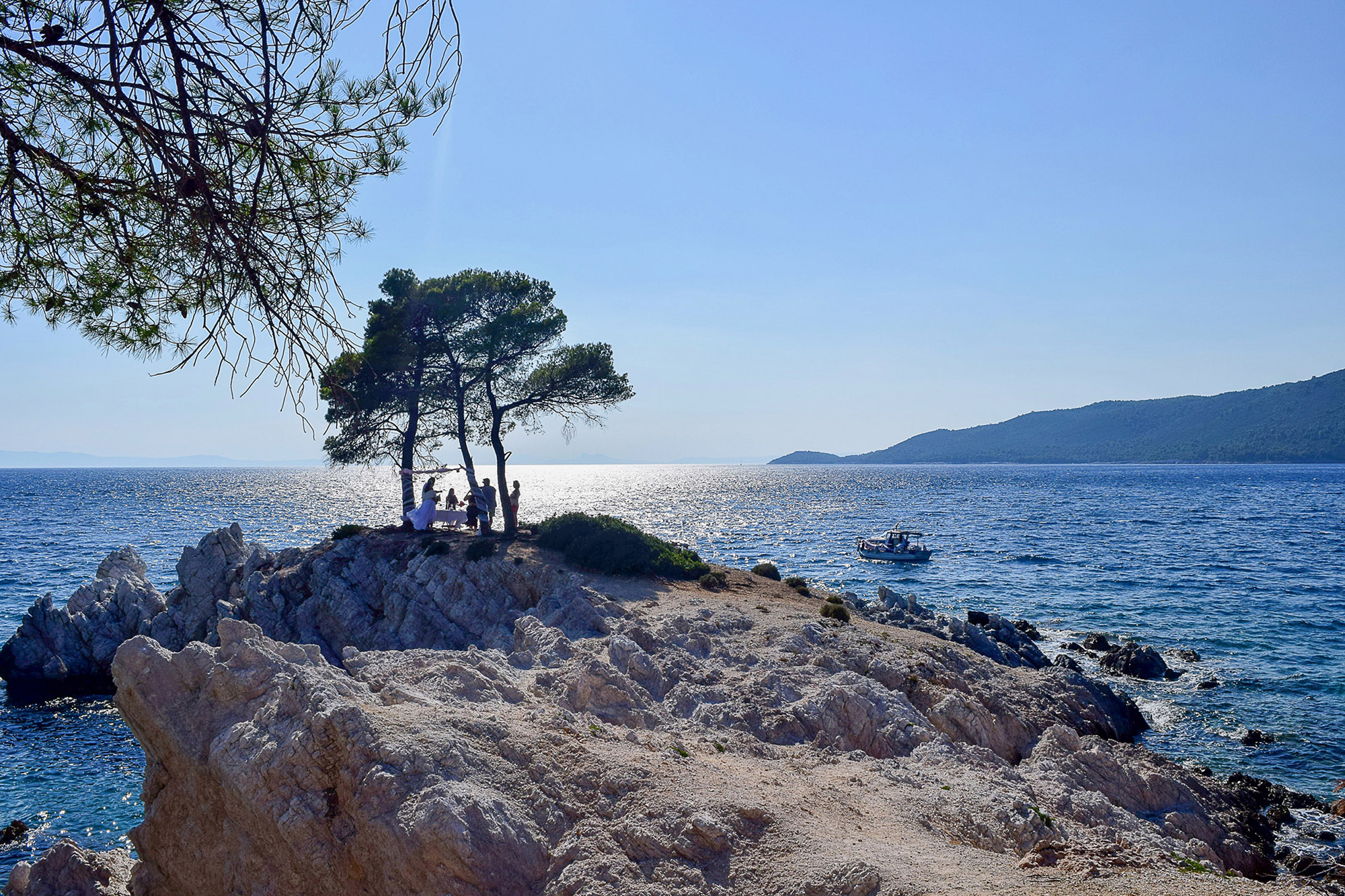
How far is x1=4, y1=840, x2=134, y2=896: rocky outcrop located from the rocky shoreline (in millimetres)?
33

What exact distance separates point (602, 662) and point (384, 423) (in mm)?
22638

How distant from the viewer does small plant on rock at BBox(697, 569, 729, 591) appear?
910 inches

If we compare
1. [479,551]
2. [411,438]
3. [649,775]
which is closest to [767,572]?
[479,551]

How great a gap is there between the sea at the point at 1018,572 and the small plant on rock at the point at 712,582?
12027 millimetres

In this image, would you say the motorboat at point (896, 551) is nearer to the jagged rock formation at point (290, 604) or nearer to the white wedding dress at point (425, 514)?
the white wedding dress at point (425, 514)

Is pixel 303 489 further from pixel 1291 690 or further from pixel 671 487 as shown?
pixel 1291 690

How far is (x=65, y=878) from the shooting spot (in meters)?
10.6

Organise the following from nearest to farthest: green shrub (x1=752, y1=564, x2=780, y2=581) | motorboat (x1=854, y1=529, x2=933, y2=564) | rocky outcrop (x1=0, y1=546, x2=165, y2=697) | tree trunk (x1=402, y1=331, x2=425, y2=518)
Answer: rocky outcrop (x1=0, y1=546, x2=165, y2=697) < green shrub (x1=752, y1=564, x2=780, y2=581) < tree trunk (x1=402, y1=331, x2=425, y2=518) < motorboat (x1=854, y1=529, x2=933, y2=564)

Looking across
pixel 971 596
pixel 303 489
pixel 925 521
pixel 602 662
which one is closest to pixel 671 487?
pixel 303 489

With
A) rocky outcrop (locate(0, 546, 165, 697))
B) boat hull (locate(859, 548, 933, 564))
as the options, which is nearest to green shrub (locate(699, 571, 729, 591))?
rocky outcrop (locate(0, 546, 165, 697))

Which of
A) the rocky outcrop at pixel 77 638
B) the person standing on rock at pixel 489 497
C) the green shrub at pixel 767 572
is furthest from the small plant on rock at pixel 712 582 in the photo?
the rocky outcrop at pixel 77 638

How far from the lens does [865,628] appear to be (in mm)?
19750

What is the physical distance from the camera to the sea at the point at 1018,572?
19.0 metres

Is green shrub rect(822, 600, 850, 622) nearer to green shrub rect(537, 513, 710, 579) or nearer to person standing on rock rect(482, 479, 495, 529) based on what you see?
green shrub rect(537, 513, 710, 579)
